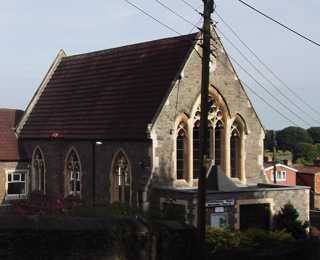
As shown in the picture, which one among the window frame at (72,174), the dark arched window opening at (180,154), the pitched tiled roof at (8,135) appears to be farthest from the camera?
the pitched tiled roof at (8,135)

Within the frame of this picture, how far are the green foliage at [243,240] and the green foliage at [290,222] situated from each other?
113 cm

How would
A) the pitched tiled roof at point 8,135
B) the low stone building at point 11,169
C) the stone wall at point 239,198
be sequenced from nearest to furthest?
1. the stone wall at point 239,198
2. the low stone building at point 11,169
3. the pitched tiled roof at point 8,135

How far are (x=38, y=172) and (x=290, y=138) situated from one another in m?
152

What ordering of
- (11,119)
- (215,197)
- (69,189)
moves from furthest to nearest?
(11,119), (69,189), (215,197)

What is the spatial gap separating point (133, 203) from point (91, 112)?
6069 mm

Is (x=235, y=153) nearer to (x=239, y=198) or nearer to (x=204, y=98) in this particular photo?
(x=239, y=198)

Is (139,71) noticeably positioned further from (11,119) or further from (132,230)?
(132,230)

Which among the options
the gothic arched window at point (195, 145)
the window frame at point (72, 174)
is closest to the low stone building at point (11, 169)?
the window frame at point (72, 174)

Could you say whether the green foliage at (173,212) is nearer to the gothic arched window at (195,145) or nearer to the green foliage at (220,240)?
the green foliage at (220,240)

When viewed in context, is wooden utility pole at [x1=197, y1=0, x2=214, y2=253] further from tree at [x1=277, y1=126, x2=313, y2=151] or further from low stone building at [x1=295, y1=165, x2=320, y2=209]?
tree at [x1=277, y1=126, x2=313, y2=151]

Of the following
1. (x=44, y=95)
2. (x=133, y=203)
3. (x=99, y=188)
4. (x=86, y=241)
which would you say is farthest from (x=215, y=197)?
(x=44, y=95)

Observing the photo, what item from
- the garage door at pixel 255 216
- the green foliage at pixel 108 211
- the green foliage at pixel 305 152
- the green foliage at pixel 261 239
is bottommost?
the green foliage at pixel 261 239

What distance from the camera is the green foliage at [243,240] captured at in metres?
21.5

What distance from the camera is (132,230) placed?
579 inches
